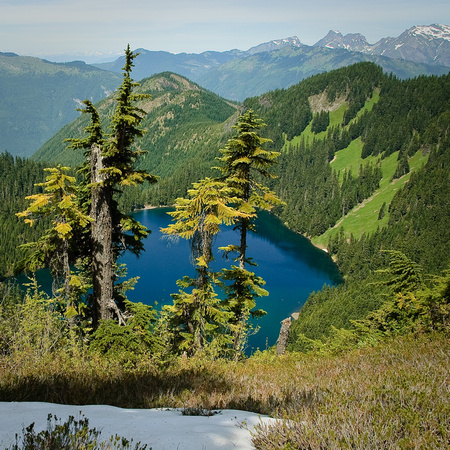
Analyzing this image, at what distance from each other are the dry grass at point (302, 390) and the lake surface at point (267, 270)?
4346 centimetres

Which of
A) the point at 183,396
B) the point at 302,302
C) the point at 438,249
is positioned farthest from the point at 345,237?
the point at 183,396

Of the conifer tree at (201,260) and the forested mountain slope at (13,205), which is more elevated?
the conifer tree at (201,260)

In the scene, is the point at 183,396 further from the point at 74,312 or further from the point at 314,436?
the point at 74,312

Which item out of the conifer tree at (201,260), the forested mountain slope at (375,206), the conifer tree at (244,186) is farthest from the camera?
the forested mountain slope at (375,206)

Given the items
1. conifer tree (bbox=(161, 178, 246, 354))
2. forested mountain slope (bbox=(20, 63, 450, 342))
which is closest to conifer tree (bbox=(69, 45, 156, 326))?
conifer tree (bbox=(161, 178, 246, 354))

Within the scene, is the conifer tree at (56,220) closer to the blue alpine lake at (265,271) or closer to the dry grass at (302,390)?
the dry grass at (302,390)

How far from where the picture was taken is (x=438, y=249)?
10581cm

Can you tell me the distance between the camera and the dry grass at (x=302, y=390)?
178 inches

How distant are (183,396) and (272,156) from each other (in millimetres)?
13283

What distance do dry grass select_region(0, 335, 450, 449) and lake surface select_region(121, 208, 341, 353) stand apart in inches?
1711

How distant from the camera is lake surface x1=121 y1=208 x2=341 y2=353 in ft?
243

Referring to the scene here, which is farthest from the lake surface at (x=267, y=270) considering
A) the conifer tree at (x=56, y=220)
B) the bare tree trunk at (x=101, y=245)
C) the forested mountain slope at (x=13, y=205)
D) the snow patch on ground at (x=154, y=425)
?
the snow patch on ground at (x=154, y=425)

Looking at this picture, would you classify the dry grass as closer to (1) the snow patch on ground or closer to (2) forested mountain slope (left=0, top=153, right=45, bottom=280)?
(1) the snow patch on ground

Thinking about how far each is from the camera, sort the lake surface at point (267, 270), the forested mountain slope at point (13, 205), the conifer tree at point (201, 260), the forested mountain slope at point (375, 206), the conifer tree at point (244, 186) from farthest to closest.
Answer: the forested mountain slope at point (13, 205) < the forested mountain slope at point (375, 206) < the lake surface at point (267, 270) < the conifer tree at point (244, 186) < the conifer tree at point (201, 260)
